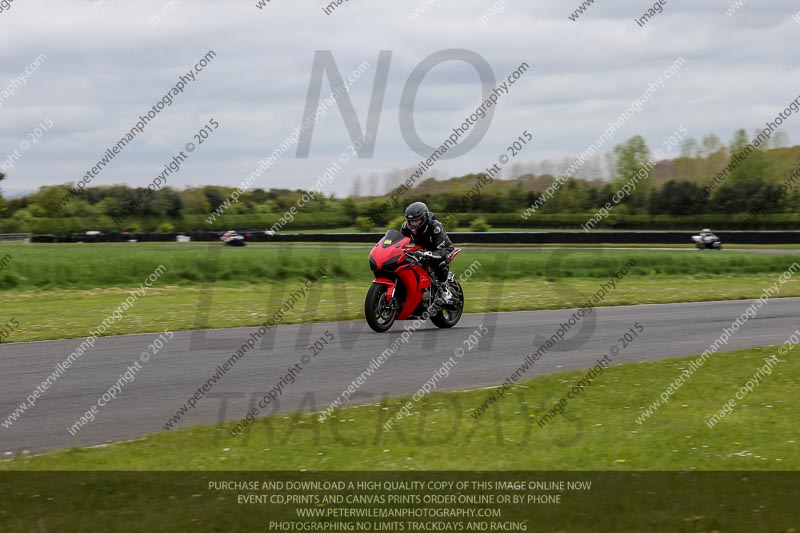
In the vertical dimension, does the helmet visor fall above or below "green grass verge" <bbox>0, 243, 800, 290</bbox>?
above

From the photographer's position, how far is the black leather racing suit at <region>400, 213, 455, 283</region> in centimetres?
1457

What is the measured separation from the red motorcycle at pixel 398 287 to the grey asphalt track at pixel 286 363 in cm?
34

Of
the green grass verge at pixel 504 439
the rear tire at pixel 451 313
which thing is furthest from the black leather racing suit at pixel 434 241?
the green grass verge at pixel 504 439

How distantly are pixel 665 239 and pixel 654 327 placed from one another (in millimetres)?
38999

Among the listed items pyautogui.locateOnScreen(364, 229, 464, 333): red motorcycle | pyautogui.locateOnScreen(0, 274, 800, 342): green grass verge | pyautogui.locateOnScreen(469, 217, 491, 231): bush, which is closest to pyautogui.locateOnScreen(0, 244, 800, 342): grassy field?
pyautogui.locateOnScreen(0, 274, 800, 342): green grass verge

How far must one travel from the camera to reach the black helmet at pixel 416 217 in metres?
14.2

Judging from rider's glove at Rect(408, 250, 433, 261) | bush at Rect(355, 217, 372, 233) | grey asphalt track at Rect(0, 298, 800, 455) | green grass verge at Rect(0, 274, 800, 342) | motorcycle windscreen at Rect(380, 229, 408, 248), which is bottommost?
green grass verge at Rect(0, 274, 800, 342)

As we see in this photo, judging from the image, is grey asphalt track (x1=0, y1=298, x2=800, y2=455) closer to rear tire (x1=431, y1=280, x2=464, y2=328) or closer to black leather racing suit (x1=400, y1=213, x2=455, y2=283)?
rear tire (x1=431, y1=280, x2=464, y2=328)

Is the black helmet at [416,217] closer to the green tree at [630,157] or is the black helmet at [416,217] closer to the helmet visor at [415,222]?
the helmet visor at [415,222]

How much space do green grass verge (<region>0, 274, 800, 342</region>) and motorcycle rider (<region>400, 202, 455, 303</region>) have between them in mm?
2884
